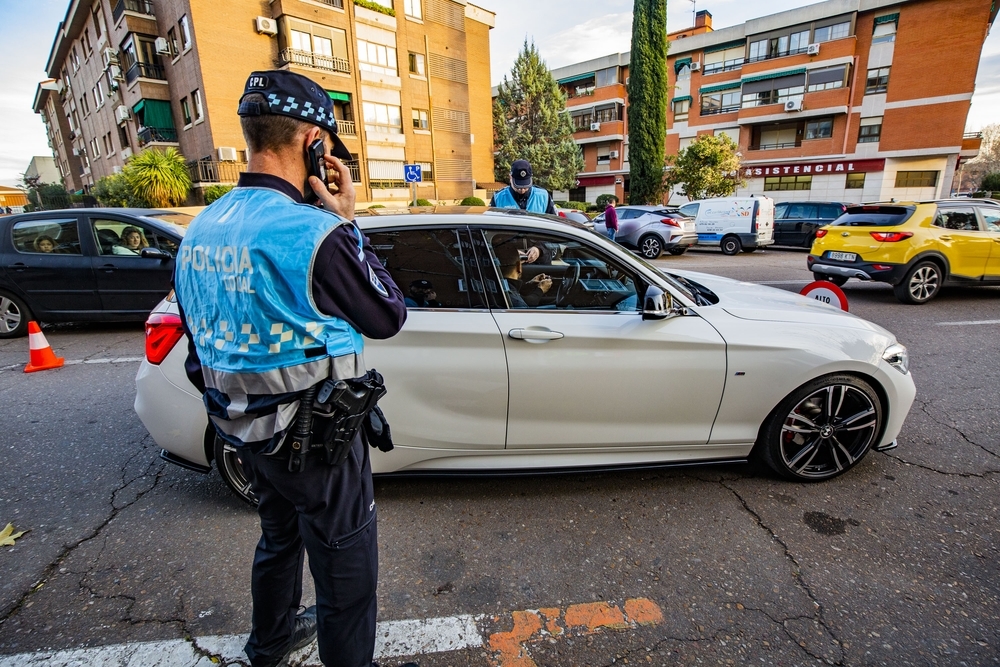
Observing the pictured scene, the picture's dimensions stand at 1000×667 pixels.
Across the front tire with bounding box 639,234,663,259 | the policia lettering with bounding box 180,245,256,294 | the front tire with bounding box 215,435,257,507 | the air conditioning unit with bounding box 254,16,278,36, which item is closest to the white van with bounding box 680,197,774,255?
the front tire with bounding box 639,234,663,259

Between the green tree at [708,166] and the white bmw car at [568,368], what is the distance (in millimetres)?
25052

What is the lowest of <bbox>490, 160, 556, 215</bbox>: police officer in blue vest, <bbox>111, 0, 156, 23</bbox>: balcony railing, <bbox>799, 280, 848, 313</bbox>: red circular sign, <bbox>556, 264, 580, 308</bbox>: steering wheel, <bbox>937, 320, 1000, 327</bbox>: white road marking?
<bbox>937, 320, 1000, 327</bbox>: white road marking

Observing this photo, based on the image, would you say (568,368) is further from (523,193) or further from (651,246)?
(651,246)

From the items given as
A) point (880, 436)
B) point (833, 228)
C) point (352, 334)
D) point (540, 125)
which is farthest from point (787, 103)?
point (352, 334)

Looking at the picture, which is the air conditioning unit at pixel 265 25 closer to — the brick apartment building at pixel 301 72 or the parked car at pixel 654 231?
the brick apartment building at pixel 301 72

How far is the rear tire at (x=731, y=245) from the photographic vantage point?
1554 centimetres

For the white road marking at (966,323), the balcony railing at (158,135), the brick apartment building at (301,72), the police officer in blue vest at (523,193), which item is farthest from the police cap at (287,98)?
the balcony railing at (158,135)

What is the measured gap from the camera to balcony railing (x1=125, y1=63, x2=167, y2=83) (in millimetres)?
26250

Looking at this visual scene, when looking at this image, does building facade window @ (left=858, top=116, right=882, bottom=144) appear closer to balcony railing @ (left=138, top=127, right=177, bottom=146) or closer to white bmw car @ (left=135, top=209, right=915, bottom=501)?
white bmw car @ (left=135, top=209, right=915, bottom=501)

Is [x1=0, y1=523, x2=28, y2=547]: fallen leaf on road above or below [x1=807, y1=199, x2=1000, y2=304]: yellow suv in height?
below

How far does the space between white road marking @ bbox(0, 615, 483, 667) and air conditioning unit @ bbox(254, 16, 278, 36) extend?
29.2m

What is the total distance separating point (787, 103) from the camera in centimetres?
3178

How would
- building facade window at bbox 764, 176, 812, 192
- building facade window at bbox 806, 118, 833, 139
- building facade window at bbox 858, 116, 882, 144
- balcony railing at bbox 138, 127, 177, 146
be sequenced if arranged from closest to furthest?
1. balcony railing at bbox 138, 127, 177, 146
2. building facade window at bbox 858, 116, 882, 144
3. building facade window at bbox 806, 118, 833, 139
4. building facade window at bbox 764, 176, 812, 192

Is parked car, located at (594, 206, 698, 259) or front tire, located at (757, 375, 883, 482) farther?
parked car, located at (594, 206, 698, 259)
